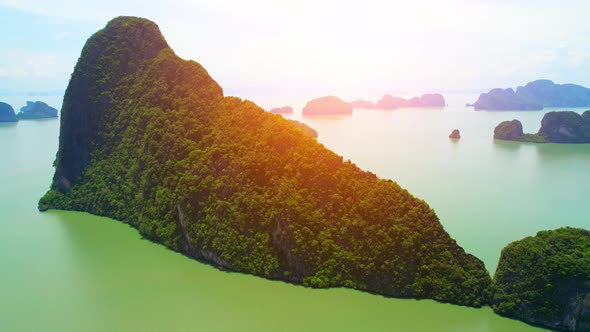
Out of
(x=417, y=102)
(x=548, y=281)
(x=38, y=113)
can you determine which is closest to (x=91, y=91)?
(x=548, y=281)

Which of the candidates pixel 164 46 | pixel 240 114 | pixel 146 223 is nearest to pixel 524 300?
pixel 240 114

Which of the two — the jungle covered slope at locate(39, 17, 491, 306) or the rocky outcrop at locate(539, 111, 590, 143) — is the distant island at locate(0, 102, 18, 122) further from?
the rocky outcrop at locate(539, 111, 590, 143)

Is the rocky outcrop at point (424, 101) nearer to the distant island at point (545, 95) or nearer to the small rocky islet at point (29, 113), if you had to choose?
the distant island at point (545, 95)

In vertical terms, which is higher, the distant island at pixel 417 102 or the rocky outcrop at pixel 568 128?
the distant island at pixel 417 102

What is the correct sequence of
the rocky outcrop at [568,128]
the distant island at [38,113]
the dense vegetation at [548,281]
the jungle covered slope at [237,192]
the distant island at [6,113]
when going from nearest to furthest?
the dense vegetation at [548,281] < the jungle covered slope at [237,192] < the rocky outcrop at [568,128] < the distant island at [6,113] < the distant island at [38,113]

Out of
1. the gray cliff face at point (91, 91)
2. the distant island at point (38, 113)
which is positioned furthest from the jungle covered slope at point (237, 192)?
the distant island at point (38, 113)

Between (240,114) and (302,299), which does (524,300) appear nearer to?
(302,299)
